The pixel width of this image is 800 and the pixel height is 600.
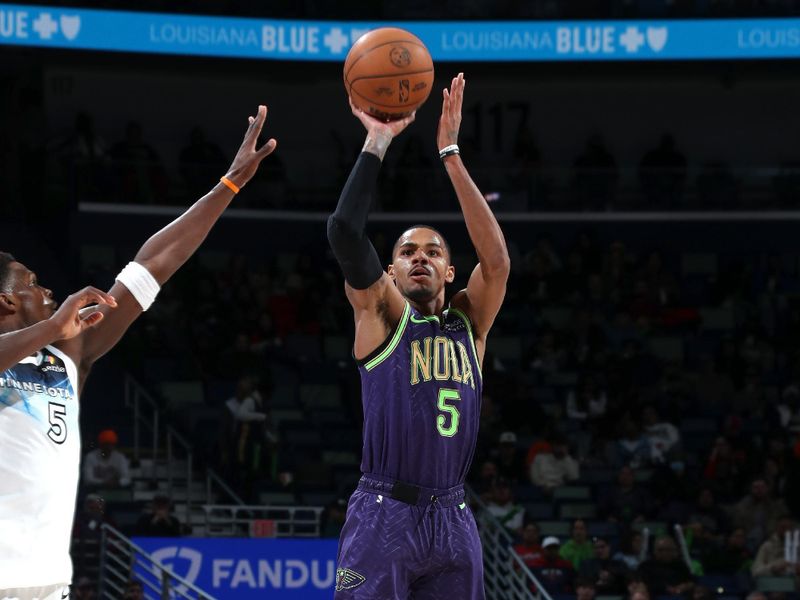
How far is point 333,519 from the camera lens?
13867 mm

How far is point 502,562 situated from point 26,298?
972 cm

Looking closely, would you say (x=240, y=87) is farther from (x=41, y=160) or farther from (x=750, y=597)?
(x=750, y=597)

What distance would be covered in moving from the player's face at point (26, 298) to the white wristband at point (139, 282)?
0.95 ft

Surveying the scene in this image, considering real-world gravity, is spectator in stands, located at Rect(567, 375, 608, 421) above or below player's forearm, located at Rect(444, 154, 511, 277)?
below

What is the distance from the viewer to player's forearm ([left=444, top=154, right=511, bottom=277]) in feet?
20.0

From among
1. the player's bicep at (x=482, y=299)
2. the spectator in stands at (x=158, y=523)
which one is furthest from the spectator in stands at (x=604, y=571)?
the player's bicep at (x=482, y=299)

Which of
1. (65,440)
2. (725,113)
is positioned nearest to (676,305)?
(725,113)

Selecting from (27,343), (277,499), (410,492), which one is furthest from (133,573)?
(27,343)

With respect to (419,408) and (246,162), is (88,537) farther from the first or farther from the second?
(246,162)

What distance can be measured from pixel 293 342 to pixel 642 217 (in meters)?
5.59

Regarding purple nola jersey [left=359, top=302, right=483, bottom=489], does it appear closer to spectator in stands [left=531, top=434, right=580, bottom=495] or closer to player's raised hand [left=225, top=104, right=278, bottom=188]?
player's raised hand [left=225, top=104, right=278, bottom=188]

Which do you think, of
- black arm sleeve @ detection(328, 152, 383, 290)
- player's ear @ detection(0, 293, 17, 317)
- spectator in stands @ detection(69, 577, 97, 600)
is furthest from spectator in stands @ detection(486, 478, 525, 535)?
player's ear @ detection(0, 293, 17, 317)

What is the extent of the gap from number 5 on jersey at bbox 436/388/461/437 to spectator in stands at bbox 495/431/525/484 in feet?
33.4

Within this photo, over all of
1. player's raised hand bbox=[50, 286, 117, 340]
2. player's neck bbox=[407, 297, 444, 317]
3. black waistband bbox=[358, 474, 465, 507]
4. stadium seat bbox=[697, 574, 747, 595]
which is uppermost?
player's neck bbox=[407, 297, 444, 317]
